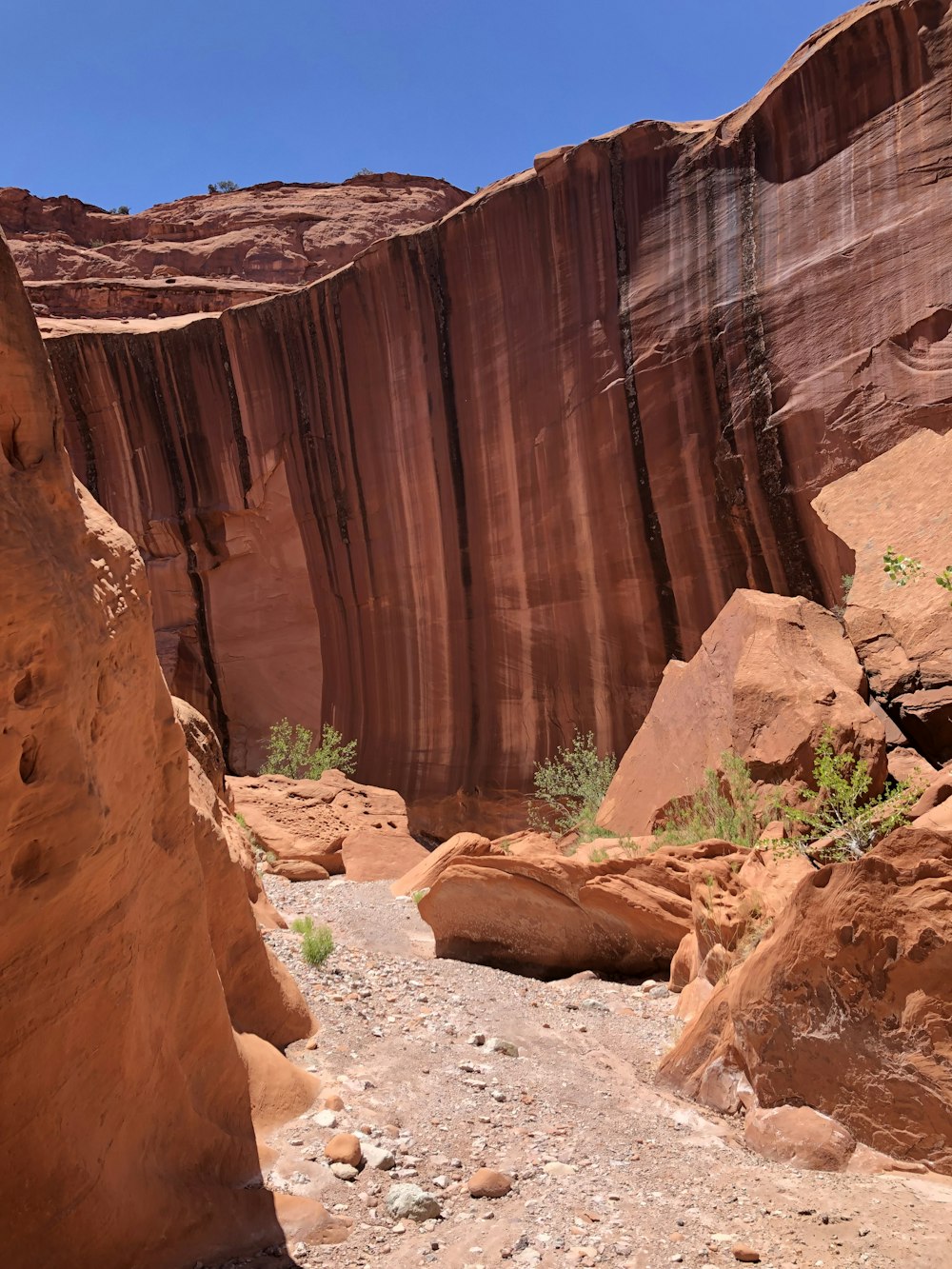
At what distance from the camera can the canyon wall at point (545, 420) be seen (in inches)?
449

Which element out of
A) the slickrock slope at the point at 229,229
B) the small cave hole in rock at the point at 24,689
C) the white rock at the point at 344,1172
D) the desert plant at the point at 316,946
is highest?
the slickrock slope at the point at 229,229

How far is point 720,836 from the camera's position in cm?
758

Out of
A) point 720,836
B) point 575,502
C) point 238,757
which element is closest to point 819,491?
point 575,502

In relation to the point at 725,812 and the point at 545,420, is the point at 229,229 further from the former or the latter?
the point at 725,812

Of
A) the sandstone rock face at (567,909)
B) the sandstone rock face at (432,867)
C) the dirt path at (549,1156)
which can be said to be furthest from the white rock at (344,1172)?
the sandstone rock face at (432,867)

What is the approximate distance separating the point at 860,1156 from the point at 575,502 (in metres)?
11.3

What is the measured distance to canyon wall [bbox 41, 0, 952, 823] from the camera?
11.4m

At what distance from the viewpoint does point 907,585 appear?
331 inches

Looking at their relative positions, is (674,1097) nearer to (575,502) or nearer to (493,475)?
(575,502)

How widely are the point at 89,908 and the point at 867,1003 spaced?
262 cm

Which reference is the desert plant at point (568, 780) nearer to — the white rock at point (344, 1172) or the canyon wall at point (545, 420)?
the canyon wall at point (545, 420)

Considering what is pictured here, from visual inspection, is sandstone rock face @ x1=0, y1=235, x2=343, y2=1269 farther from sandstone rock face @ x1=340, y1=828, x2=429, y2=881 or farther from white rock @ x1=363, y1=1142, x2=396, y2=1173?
sandstone rock face @ x1=340, y1=828, x2=429, y2=881

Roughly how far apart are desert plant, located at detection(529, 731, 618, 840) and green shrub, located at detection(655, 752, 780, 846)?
4.49 meters

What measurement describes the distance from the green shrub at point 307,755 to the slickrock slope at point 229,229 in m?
16.1
